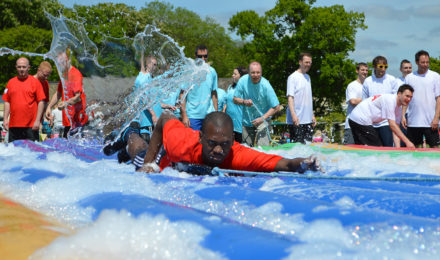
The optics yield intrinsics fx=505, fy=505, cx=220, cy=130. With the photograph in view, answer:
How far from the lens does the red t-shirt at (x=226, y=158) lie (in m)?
3.88

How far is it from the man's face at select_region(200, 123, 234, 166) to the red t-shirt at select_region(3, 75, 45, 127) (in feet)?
15.6

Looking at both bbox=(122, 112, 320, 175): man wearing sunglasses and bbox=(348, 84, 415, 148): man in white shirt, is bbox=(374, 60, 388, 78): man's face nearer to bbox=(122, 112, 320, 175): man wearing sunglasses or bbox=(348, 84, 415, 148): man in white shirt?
bbox=(348, 84, 415, 148): man in white shirt

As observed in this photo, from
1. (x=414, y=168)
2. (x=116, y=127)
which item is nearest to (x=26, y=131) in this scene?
(x=116, y=127)

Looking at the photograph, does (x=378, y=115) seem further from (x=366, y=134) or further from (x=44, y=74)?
(x=44, y=74)

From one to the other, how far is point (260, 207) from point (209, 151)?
49.5 inches

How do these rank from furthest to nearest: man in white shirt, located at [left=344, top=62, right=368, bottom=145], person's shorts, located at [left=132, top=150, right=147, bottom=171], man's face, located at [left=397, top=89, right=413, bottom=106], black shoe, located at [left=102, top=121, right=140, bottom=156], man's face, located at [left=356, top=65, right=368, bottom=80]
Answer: man's face, located at [left=356, top=65, right=368, bottom=80]
man in white shirt, located at [left=344, top=62, right=368, bottom=145]
man's face, located at [left=397, top=89, right=413, bottom=106]
black shoe, located at [left=102, top=121, right=140, bottom=156]
person's shorts, located at [left=132, top=150, right=147, bottom=171]

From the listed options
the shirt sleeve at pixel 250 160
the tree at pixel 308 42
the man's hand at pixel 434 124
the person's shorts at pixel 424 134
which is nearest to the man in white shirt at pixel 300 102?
the person's shorts at pixel 424 134

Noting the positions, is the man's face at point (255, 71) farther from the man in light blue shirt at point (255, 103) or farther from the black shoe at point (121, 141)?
the black shoe at point (121, 141)

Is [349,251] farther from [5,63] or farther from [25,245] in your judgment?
[5,63]

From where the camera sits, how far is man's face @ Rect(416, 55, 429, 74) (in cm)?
721

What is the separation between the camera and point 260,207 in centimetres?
252

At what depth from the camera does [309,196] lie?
3025 millimetres

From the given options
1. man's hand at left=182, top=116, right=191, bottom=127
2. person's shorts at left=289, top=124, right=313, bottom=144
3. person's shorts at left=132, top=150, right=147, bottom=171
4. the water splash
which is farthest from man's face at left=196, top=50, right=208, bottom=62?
person's shorts at left=132, top=150, right=147, bottom=171

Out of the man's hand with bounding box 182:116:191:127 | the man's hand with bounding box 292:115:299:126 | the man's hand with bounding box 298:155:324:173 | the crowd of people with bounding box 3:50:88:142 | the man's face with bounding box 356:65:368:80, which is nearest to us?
the man's hand with bounding box 298:155:324:173
